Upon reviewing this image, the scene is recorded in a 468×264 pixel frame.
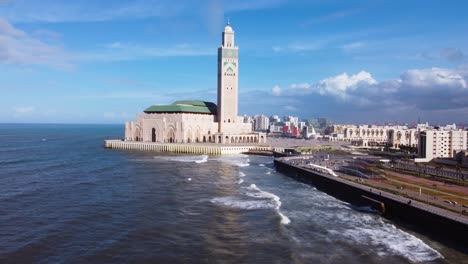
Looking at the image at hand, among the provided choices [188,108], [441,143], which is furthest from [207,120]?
[441,143]

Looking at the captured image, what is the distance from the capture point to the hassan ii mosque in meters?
106

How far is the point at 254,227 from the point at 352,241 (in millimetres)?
6548

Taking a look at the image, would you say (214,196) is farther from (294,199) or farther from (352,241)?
(352,241)

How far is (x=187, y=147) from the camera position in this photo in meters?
96.1

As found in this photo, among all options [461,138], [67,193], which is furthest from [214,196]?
[461,138]

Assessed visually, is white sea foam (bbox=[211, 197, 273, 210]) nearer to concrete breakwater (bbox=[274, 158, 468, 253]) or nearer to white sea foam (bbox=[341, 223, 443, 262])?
white sea foam (bbox=[341, 223, 443, 262])

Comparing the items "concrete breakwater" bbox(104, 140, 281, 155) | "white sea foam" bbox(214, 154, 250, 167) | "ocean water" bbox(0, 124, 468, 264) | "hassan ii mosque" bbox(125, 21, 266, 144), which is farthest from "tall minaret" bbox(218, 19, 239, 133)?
"ocean water" bbox(0, 124, 468, 264)

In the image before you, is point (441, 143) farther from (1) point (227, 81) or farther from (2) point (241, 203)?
(1) point (227, 81)

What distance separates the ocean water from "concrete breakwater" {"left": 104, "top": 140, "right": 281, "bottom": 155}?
140 ft

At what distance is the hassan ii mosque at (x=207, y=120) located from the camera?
349 ft

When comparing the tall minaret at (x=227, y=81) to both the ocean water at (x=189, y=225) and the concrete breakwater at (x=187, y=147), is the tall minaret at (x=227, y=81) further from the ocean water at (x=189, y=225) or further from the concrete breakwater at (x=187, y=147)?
the ocean water at (x=189, y=225)

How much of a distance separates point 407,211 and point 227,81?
3288 inches

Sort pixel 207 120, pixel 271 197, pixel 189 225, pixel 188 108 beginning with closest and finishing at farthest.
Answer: pixel 189 225 < pixel 271 197 < pixel 188 108 < pixel 207 120

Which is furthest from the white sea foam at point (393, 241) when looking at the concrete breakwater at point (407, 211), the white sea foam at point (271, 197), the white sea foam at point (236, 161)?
the white sea foam at point (236, 161)
